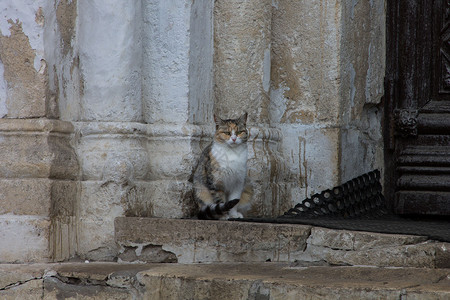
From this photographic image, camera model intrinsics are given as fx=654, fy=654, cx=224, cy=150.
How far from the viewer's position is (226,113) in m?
3.73

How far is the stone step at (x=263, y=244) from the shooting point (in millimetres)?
2535

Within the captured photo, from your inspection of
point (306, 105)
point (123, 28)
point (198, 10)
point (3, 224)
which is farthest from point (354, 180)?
point (3, 224)

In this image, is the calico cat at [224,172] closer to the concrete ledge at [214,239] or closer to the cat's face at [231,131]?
the cat's face at [231,131]

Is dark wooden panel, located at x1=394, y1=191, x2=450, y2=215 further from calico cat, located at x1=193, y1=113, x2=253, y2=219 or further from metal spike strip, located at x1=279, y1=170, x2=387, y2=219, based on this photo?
calico cat, located at x1=193, y1=113, x2=253, y2=219

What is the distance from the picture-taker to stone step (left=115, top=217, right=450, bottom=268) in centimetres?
254

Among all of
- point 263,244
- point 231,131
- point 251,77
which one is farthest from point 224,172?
point 263,244

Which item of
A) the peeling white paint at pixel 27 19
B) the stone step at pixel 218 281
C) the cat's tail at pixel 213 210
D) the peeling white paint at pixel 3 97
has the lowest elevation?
the stone step at pixel 218 281

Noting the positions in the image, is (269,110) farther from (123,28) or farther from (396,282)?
(396,282)

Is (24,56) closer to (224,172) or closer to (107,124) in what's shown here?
(107,124)

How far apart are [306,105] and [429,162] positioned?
2.62 feet

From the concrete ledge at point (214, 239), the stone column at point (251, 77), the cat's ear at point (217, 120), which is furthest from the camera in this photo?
the stone column at point (251, 77)

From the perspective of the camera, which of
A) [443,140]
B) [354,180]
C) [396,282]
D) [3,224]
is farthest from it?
[443,140]

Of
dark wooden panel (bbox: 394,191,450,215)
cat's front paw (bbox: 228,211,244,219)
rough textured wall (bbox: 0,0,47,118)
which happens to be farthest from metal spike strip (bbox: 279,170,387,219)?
rough textured wall (bbox: 0,0,47,118)

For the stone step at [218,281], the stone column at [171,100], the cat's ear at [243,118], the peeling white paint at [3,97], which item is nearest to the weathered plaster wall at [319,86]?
the cat's ear at [243,118]
